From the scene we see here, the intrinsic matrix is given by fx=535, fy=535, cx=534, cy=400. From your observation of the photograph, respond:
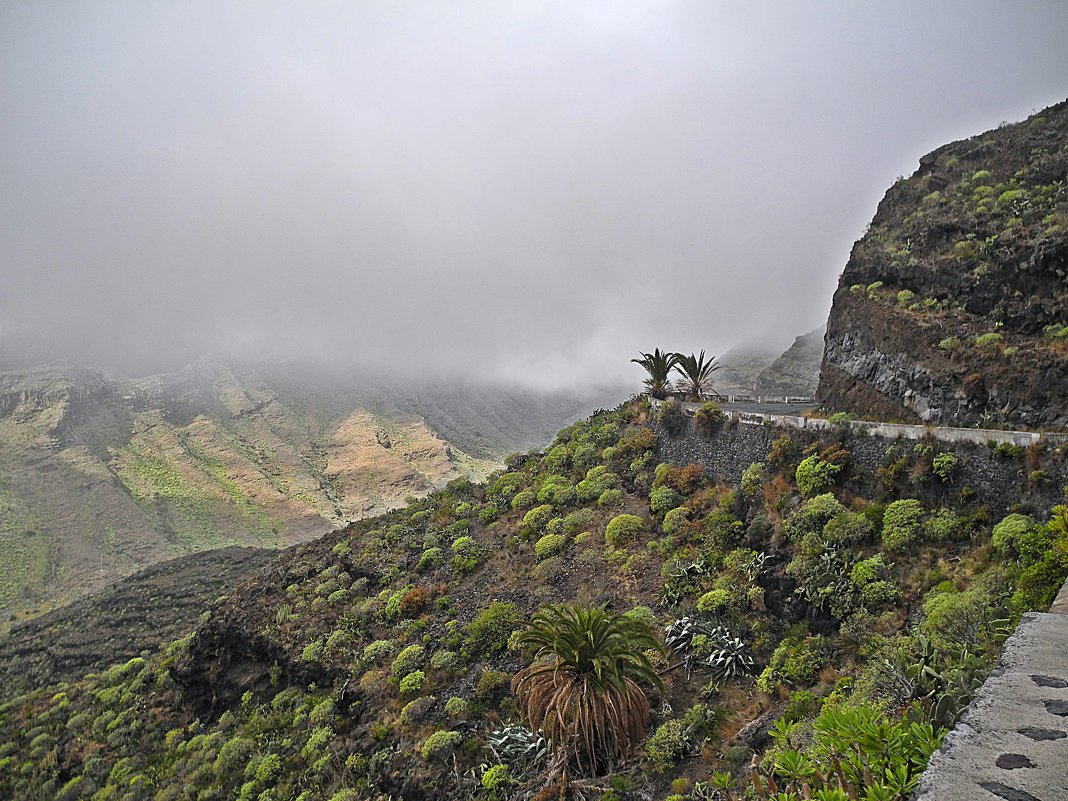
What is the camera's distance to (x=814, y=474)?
16.1 meters

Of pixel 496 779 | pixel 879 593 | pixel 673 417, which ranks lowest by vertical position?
pixel 496 779

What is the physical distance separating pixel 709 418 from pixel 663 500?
12.6 feet

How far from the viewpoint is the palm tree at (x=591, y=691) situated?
41.5 feet

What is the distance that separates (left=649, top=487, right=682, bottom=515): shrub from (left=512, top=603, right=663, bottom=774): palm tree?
26.1 feet

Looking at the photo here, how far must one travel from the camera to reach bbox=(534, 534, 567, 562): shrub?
22234 mm

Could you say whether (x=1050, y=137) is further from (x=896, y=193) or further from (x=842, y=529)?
(x=842, y=529)

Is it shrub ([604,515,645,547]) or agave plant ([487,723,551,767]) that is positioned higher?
shrub ([604,515,645,547])

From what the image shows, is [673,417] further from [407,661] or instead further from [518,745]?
[407,661]

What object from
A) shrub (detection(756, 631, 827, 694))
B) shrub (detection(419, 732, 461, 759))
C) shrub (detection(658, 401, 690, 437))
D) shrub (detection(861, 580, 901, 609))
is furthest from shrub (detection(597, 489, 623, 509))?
shrub (detection(861, 580, 901, 609))

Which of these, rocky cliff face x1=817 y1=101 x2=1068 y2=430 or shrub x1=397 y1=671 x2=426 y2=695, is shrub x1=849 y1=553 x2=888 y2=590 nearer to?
rocky cliff face x1=817 y1=101 x2=1068 y2=430

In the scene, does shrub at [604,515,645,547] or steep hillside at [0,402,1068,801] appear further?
shrub at [604,515,645,547]

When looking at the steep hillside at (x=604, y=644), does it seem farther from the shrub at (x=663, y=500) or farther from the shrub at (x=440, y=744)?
the shrub at (x=663, y=500)

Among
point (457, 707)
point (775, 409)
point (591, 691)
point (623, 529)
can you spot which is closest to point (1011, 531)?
point (591, 691)

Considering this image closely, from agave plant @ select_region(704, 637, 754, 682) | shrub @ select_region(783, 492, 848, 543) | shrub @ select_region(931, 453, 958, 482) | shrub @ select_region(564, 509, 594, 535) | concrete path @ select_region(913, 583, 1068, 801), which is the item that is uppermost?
shrub @ select_region(931, 453, 958, 482)
